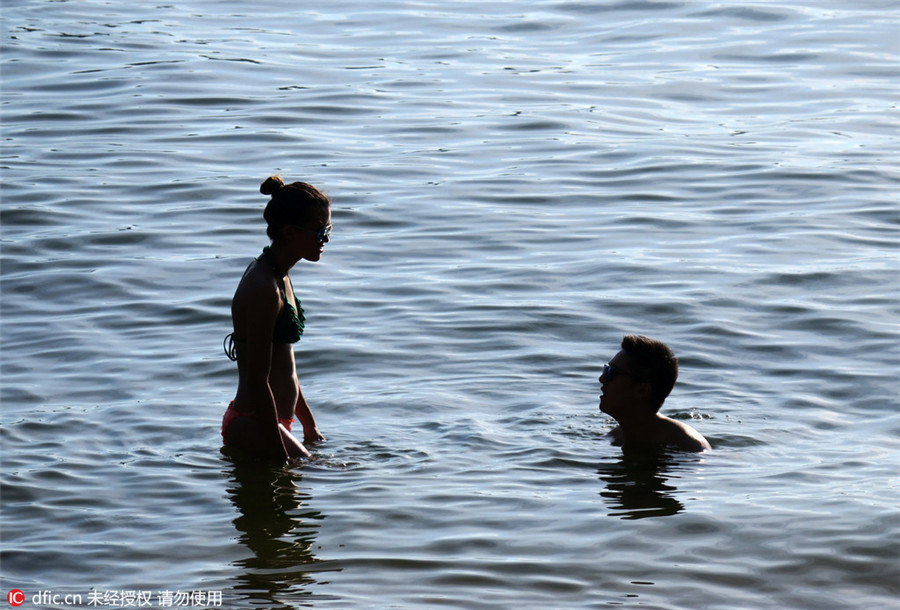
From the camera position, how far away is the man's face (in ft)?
28.6

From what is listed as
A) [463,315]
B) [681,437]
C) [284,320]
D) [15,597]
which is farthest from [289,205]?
[463,315]

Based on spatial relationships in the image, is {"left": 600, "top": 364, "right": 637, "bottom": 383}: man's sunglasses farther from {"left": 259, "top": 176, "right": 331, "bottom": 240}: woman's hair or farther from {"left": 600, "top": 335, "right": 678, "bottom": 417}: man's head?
{"left": 259, "top": 176, "right": 331, "bottom": 240}: woman's hair

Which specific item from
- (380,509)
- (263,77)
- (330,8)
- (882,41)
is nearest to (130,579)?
(380,509)

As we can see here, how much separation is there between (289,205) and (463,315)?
403 centimetres

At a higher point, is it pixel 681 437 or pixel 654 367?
pixel 654 367

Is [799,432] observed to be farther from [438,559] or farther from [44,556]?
[44,556]

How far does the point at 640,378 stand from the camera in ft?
28.6

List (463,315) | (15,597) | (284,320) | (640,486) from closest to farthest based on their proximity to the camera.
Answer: (15,597) → (284,320) → (640,486) → (463,315)

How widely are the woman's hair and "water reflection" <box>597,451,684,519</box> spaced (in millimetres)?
2291

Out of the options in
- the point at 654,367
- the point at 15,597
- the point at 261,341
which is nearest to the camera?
the point at 15,597

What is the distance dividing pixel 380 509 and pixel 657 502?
60.5 inches

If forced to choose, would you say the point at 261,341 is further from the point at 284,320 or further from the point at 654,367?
the point at 654,367

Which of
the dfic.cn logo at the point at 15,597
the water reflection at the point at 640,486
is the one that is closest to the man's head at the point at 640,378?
the water reflection at the point at 640,486

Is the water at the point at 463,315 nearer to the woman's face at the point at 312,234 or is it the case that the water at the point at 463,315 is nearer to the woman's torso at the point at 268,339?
the woman's torso at the point at 268,339
